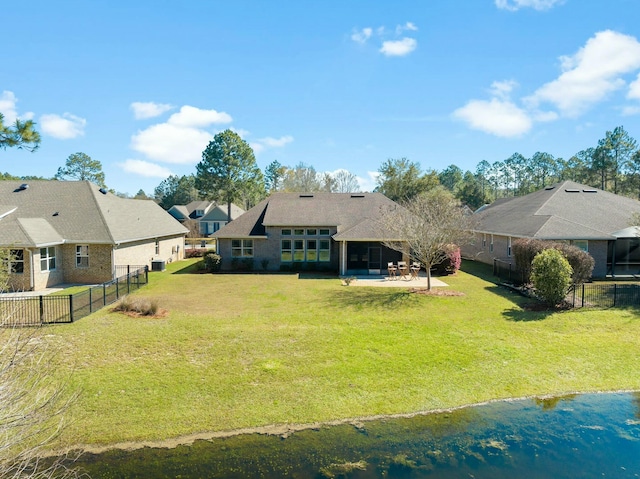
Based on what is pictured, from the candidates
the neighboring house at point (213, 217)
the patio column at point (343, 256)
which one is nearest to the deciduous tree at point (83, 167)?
the neighboring house at point (213, 217)

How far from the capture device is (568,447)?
7617 mm

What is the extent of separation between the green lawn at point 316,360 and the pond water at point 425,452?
0.56m

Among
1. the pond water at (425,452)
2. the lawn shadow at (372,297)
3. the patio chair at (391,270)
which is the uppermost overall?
the patio chair at (391,270)

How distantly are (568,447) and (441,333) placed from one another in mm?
5575

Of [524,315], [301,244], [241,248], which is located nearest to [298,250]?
[301,244]

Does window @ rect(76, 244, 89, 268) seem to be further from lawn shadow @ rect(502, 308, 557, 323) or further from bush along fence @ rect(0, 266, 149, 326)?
lawn shadow @ rect(502, 308, 557, 323)

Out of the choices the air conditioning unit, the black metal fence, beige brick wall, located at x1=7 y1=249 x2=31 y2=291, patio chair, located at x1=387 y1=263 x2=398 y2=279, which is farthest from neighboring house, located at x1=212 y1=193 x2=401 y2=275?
the black metal fence

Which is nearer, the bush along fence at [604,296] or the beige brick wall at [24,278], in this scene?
the bush along fence at [604,296]

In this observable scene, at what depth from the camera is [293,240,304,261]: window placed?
26938 mm

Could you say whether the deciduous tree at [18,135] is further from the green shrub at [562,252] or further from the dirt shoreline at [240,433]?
the green shrub at [562,252]

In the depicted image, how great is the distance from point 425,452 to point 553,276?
1113cm

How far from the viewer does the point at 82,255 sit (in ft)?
72.7

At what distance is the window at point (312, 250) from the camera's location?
26.9 metres

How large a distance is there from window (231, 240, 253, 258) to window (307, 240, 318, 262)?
3.98 metres
